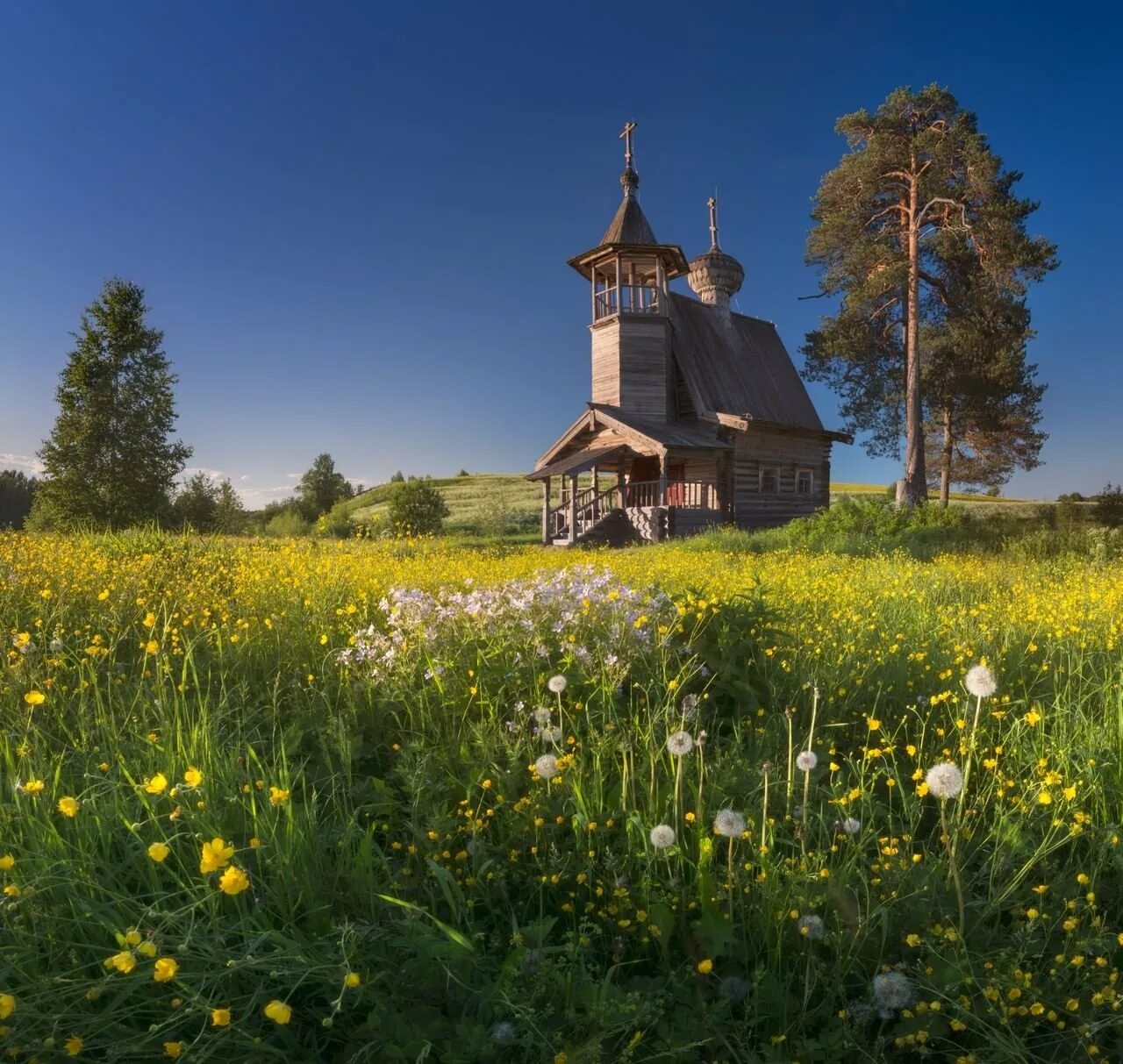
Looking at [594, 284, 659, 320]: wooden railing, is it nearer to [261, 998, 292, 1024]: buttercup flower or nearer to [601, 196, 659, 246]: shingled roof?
[601, 196, 659, 246]: shingled roof

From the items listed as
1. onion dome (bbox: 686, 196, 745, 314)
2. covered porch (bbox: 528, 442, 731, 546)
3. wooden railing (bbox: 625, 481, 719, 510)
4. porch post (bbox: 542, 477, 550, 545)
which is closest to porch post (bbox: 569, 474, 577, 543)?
covered porch (bbox: 528, 442, 731, 546)

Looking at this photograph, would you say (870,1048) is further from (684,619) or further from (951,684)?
(951,684)

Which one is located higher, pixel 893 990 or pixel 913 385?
pixel 913 385

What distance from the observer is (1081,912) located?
2223 millimetres

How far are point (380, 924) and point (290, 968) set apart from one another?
1.46ft

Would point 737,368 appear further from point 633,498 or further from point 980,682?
point 980,682

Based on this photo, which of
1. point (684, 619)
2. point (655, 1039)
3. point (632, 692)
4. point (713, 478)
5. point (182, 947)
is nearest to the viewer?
point (182, 947)

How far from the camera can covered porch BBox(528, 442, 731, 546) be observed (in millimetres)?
21766

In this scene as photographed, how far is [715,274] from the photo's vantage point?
29.6m

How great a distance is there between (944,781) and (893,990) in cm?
58

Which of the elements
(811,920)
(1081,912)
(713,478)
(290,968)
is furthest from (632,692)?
(713,478)

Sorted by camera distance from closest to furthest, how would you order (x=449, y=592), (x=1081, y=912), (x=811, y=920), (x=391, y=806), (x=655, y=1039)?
(x=655, y=1039)
(x=811, y=920)
(x=1081, y=912)
(x=391, y=806)
(x=449, y=592)

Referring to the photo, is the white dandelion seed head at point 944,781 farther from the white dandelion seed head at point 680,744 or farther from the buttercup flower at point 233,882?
the buttercup flower at point 233,882

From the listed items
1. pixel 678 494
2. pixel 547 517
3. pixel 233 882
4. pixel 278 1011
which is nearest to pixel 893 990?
pixel 278 1011
